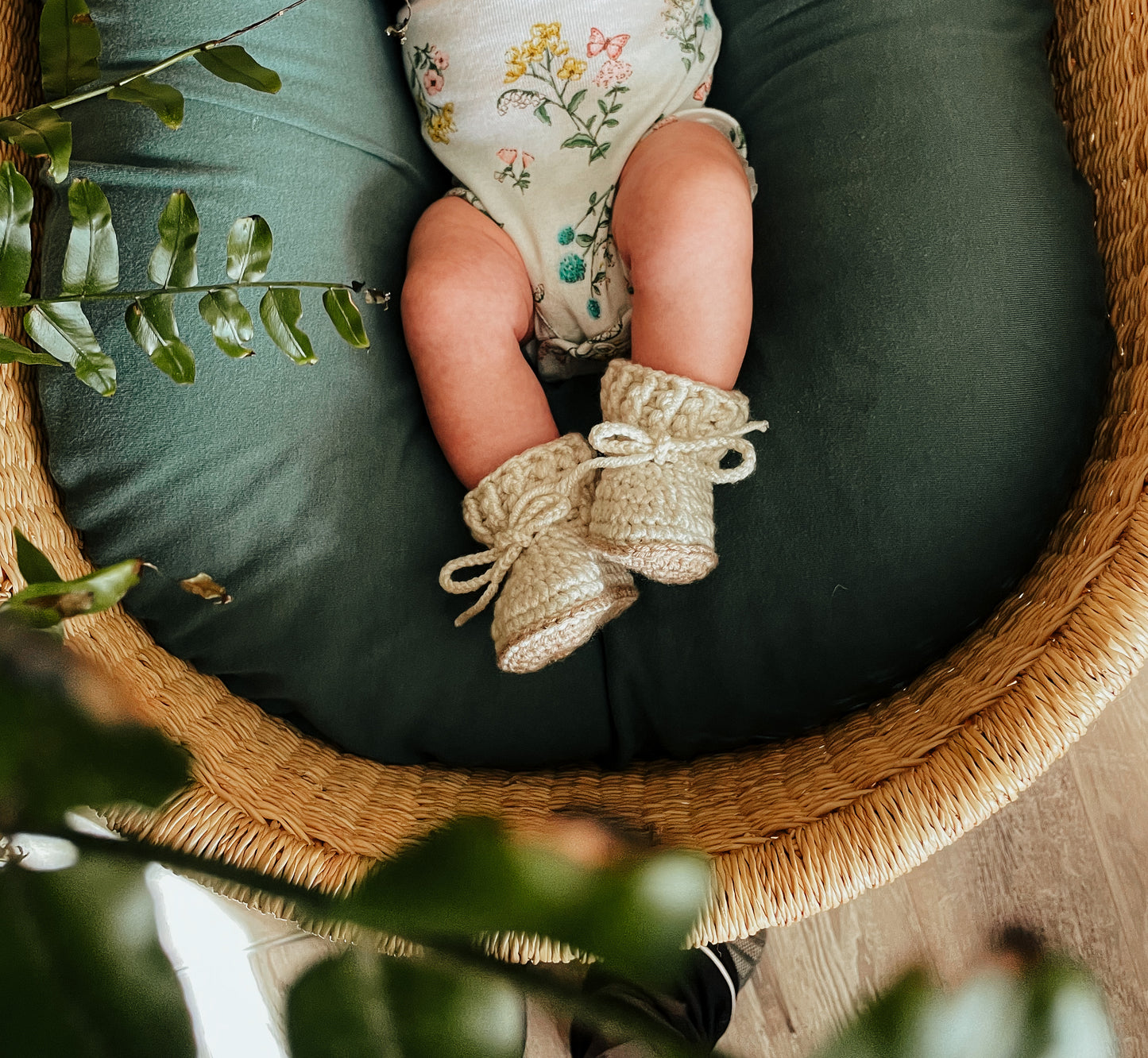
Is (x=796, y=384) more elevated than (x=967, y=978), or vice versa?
(x=967, y=978)

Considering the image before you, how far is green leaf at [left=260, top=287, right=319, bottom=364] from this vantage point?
0.60m

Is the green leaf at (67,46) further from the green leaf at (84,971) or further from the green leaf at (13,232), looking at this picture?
the green leaf at (84,971)

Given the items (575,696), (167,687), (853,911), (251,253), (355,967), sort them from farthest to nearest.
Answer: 1. (853,911)
2. (575,696)
3. (167,687)
4. (251,253)
5. (355,967)

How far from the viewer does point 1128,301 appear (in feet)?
2.99

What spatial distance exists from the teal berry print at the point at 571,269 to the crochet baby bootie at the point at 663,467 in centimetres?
17

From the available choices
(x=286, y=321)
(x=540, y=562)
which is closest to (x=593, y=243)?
(x=540, y=562)

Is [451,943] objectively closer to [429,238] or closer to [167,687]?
[167,687]

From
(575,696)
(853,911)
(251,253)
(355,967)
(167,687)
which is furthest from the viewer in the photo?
(853,911)

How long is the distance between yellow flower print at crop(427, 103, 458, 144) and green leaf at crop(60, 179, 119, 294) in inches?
22.1

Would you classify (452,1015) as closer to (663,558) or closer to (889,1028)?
(889,1028)

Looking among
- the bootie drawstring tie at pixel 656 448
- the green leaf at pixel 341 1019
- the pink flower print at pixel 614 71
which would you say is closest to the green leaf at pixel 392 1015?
the green leaf at pixel 341 1019

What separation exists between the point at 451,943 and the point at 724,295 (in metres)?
0.80

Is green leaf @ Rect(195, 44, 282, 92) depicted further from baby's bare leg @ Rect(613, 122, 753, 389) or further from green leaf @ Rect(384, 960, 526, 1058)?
green leaf @ Rect(384, 960, 526, 1058)

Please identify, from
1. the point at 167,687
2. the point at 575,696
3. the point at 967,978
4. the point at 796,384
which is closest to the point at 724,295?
the point at 796,384
